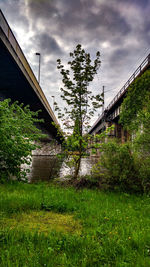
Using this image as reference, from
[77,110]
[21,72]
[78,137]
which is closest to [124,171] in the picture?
[78,137]

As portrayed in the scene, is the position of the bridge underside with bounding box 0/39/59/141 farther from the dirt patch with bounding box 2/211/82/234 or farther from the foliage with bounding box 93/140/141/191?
the dirt patch with bounding box 2/211/82/234

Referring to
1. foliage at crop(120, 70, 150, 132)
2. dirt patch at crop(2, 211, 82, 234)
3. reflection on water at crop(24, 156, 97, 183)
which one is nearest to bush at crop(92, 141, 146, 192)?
reflection on water at crop(24, 156, 97, 183)

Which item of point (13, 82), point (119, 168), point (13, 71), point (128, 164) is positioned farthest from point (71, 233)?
point (13, 82)

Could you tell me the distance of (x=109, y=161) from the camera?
22.6ft

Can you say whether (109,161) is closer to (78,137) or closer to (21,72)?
(78,137)

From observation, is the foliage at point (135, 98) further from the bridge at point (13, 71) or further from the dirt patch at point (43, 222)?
the dirt patch at point (43, 222)

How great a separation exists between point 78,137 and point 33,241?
5436 mm

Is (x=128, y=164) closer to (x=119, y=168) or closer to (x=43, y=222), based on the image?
(x=119, y=168)

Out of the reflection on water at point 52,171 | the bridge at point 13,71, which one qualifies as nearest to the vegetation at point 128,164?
the reflection on water at point 52,171

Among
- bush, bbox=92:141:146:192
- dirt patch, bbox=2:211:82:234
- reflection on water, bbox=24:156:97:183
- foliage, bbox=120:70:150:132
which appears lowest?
reflection on water, bbox=24:156:97:183

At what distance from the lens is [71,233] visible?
333cm

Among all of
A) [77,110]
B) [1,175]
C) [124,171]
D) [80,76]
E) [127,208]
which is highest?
[80,76]

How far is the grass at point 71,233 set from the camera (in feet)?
8.09

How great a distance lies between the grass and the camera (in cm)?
246
